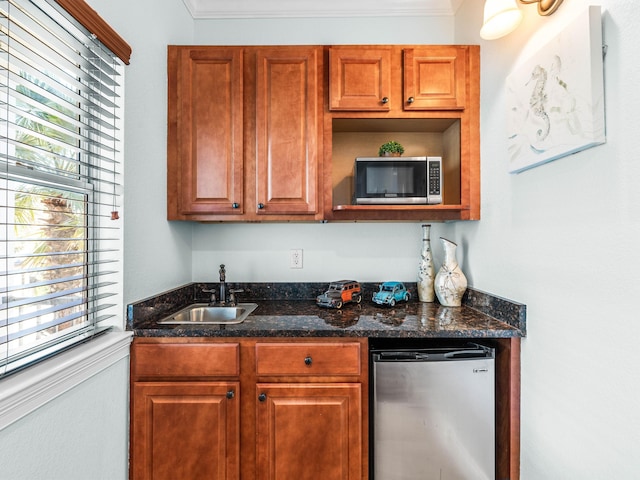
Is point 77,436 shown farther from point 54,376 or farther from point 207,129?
point 207,129

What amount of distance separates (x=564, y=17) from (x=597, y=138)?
493 mm

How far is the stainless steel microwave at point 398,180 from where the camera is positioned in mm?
1701

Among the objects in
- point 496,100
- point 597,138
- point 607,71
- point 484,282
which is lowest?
point 484,282

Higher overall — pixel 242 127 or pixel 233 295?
pixel 242 127

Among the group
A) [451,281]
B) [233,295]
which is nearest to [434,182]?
[451,281]

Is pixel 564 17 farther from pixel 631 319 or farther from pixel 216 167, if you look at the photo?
pixel 216 167

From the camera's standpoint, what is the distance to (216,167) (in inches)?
68.8

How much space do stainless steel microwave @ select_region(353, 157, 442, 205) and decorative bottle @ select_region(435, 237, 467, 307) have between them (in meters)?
0.31

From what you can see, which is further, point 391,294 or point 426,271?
point 426,271

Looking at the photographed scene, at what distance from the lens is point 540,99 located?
1.18 meters

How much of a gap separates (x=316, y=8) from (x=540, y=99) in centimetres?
152

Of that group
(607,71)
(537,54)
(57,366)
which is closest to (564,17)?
(537,54)

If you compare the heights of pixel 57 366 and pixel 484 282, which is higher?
pixel 484 282

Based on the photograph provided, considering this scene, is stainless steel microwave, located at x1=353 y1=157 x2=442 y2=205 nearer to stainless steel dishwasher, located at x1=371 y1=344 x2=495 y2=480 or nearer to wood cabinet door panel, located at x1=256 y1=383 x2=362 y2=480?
stainless steel dishwasher, located at x1=371 y1=344 x2=495 y2=480
